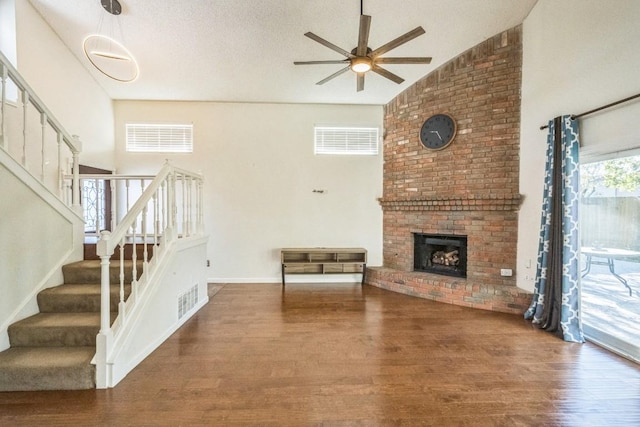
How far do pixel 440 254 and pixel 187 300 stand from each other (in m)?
3.67

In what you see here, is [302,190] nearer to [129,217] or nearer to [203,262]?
[203,262]

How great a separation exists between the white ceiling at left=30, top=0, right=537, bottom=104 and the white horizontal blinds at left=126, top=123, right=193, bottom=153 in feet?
1.92

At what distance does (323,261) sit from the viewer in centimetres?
477

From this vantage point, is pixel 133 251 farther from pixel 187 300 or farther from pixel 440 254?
pixel 440 254

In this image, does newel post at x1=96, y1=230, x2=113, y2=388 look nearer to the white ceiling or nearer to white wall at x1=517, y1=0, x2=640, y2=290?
the white ceiling

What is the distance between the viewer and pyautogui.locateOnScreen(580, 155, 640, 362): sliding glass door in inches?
98.6

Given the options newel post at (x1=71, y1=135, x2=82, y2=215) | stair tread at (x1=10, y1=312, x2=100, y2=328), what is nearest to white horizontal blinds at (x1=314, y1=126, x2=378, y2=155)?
newel post at (x1=71, y1=135, x2=82, y2=215)

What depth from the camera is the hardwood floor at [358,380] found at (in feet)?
5.74

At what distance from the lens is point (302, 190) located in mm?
4891

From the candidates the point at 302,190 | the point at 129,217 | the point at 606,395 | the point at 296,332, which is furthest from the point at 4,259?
the point at 606,395

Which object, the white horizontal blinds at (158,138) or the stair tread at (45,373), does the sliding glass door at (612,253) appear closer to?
the stair tread at (45,373)

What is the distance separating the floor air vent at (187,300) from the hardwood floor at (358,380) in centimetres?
15

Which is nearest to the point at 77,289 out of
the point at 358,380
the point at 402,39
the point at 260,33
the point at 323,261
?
the point at 358,380

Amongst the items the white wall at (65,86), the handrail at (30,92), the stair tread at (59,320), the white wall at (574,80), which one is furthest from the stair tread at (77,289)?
the white wall at (574,80)
